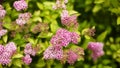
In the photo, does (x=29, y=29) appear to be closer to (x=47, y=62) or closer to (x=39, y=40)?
(x=39, y=40)

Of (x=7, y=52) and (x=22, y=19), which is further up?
(x=22, y=19)

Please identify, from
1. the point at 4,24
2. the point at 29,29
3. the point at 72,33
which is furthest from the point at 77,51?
the point at 4,24

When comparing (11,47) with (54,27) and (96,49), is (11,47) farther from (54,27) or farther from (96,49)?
(96,49)

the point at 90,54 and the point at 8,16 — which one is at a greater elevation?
Answer: the point at 8,16

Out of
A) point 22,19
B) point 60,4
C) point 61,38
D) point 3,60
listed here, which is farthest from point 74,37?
point 3,60

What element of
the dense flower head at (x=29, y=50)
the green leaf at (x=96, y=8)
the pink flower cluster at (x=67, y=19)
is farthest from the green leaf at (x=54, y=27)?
the green leaf at (x=96, y=8)

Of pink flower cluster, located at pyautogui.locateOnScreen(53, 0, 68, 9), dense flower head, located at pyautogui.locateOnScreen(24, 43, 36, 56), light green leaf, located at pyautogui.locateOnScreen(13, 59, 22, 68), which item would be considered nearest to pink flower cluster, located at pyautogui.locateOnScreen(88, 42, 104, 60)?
pink flower cluster, located at pyautogui.locateOnScreen(53, 0, 68, 9)

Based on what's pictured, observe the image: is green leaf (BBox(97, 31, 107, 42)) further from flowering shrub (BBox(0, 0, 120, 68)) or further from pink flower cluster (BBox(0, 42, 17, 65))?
pink flower cluster (BBox(0, 42, 17, 65))
